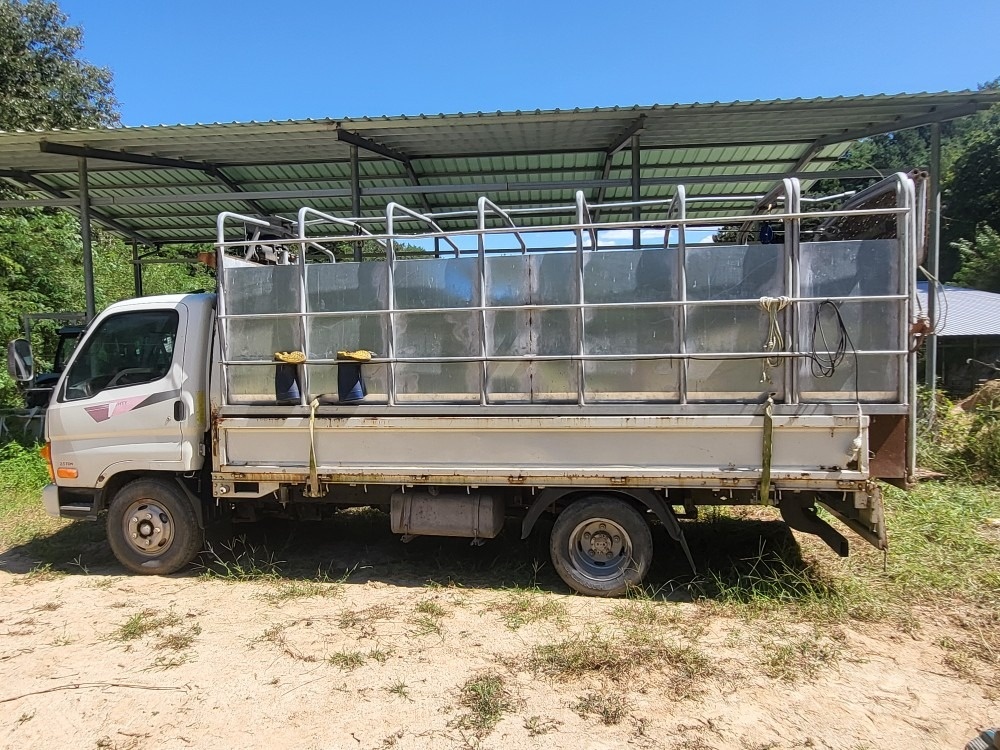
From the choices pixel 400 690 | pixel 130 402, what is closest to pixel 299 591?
pixel 400 690

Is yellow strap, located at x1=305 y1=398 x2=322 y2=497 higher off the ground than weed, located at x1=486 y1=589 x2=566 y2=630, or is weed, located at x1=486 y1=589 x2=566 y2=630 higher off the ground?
yellow strap, located at x1=305 y1=398 x2=322 y2=497

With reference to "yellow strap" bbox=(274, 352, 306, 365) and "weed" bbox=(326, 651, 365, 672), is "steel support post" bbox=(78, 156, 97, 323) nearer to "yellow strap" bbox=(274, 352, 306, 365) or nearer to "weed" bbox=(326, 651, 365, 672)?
"yellow strap" bbox=(274, 352, 306, 365)

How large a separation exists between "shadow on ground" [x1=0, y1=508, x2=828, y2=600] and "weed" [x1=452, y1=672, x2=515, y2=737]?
4.18 ft

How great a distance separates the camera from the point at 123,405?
4867 mm

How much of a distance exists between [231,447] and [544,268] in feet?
8.50

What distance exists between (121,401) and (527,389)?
3.10m

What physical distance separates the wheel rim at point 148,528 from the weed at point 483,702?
2926 mm

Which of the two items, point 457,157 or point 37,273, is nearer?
point 457,157

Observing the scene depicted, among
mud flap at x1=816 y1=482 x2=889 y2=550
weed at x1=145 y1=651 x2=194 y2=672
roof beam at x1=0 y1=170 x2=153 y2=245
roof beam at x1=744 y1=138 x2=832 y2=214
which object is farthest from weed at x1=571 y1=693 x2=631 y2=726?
roof beam at x1=0 y1=170 x2=153 y2=245

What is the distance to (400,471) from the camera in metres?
4.50

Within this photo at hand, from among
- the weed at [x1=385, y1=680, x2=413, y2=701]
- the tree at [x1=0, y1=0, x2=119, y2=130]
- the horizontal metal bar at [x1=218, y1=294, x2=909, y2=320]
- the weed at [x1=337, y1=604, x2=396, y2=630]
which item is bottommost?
the weed at [x1=385, y1=680, x2=413, y2=701]

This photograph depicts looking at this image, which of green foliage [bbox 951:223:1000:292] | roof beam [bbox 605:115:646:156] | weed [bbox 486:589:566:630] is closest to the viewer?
weed [bbox 486:589:566:630]

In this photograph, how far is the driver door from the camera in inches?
190

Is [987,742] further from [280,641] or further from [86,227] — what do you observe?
[86,227]
